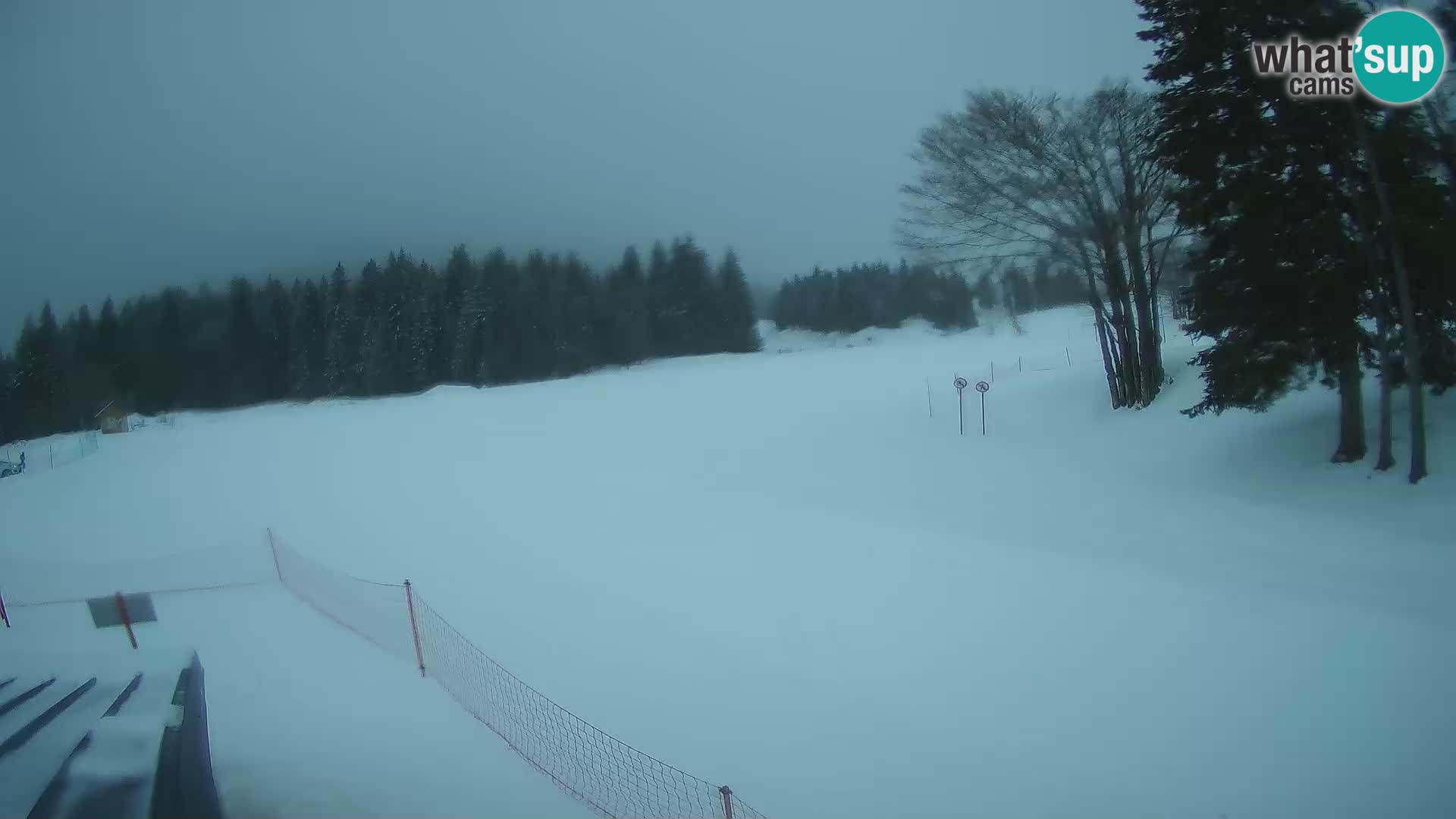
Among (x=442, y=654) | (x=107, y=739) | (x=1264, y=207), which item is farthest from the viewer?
(x=1264, y=207)

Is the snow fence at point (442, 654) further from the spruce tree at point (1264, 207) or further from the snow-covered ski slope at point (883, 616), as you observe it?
the spruce tree at point (1264, 207)

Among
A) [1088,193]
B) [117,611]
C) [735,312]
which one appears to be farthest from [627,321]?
[117,611]

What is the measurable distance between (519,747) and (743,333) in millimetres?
44798

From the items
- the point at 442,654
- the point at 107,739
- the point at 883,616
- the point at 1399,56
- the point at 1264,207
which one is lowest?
the point at 883,616

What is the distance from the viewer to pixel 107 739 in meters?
2.37

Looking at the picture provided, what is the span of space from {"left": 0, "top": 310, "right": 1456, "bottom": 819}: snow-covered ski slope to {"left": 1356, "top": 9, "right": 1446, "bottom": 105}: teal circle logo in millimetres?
4521

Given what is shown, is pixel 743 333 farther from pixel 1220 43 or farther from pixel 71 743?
pixel 71 743

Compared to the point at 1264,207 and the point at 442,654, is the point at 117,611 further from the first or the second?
the point at 1264,207

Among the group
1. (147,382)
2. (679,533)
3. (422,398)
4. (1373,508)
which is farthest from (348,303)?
(1373,508)

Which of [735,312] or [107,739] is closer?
[107,739]

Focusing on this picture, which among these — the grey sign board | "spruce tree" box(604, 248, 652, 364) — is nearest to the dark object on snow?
the grey sign board

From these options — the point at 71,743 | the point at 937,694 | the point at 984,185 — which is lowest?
the point at 937,694

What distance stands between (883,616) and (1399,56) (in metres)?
8.76

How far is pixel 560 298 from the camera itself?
43.0 m
